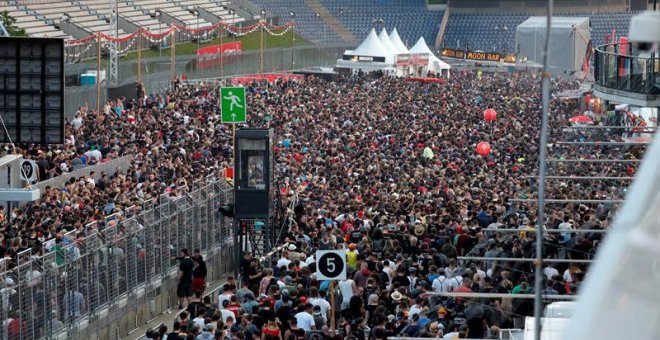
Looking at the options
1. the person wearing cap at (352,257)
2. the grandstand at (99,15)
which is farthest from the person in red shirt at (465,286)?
the grandstand at (99,15)

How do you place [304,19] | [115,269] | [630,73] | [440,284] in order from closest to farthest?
[440,284], [115,269], [630,73], [304,19]

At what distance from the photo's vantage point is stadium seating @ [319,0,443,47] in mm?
84875

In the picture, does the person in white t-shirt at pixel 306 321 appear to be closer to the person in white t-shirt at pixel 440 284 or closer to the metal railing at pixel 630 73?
the person in white t-shirt at pixel 440 284

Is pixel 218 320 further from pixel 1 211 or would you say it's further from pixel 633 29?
pixel 633 29

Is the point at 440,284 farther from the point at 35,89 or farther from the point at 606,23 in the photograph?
the point at 606,23

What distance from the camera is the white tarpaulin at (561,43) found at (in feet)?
211

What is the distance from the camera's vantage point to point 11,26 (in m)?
57.2

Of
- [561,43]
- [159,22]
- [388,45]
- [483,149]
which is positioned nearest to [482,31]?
[561,43]

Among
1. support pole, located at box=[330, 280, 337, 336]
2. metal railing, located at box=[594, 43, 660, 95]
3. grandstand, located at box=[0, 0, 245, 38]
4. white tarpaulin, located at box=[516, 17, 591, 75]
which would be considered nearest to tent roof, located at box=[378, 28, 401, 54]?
white tarpaulin, located at box=[516, 17, 591, 75]

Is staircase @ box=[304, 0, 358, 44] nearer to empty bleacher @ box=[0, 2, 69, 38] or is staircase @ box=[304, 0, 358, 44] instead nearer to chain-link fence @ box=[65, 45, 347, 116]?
chain-link fence @ box=[65, 45, 347, 116]

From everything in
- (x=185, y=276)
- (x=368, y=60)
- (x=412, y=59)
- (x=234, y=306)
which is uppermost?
(x=412, y=59)

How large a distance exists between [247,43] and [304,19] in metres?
10.8

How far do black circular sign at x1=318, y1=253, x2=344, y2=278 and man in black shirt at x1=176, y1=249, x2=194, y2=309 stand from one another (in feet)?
18.1

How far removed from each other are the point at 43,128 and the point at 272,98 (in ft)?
86.6
